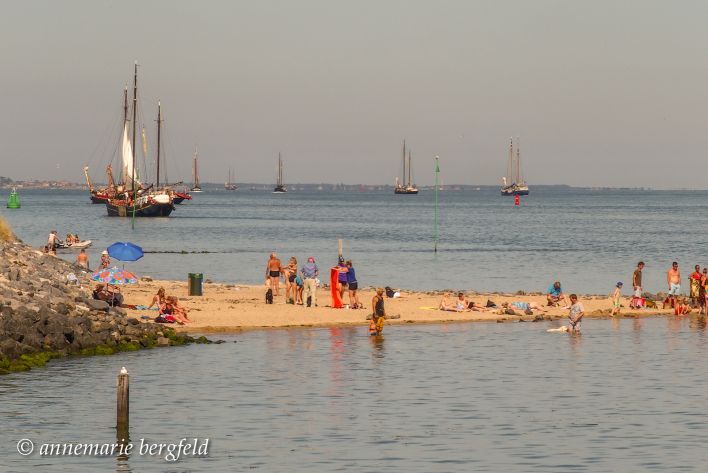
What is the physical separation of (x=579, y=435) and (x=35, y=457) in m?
10.0

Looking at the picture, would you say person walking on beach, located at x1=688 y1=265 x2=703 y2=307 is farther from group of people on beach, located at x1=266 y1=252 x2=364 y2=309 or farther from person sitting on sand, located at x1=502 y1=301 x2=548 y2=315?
group of people on beach, located at x1=266 y1=252 x2=364 y2=309

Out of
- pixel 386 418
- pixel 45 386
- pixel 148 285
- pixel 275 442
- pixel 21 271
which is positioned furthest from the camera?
pixel 148 285

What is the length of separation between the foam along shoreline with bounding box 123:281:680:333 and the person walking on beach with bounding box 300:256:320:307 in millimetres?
412

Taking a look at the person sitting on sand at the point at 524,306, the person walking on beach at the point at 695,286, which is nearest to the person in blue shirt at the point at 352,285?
the person sitting on sand at the point at 524,306

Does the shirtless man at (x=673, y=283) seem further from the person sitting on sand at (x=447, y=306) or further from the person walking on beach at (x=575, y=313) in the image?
the person sitting on sand at (x=447, y=306)

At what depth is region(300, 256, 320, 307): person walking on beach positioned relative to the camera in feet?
134

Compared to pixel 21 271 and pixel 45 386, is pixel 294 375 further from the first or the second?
pixel 21 271

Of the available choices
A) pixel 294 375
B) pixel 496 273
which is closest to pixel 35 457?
pixel 294 375

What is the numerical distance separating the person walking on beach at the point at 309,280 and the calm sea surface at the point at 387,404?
3893mm

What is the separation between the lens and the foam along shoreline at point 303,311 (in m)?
38.6

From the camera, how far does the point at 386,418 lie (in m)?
24.7

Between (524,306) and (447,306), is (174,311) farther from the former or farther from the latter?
(524,306)

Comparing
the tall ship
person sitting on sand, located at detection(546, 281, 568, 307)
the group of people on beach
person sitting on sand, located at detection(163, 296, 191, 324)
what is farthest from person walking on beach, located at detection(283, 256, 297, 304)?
the tall ship

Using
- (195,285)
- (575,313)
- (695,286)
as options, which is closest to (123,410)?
(575,313)
